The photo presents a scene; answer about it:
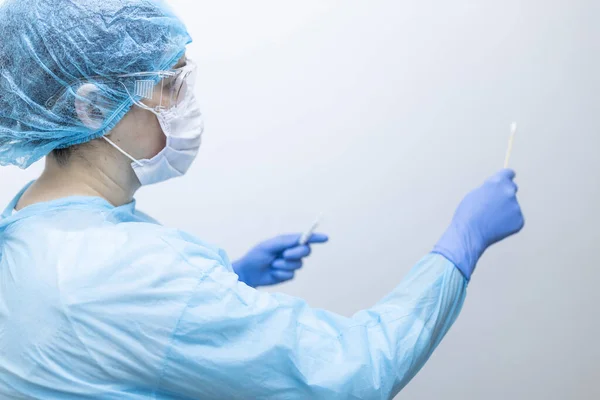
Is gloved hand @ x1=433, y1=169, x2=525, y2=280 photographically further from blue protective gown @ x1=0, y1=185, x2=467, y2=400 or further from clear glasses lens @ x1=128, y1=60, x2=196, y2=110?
clear glasses lens @ x1=128, y1=60, x2=196, y2=110

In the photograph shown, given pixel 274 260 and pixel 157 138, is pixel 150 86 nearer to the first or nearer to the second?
pixel 157 138

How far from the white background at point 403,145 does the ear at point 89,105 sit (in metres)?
0.77

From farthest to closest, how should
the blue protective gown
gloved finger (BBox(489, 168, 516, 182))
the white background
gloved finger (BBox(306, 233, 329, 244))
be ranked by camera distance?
the white background
gloved finger (BBox(306, 233, 329, 244))
gloved finger (BBox(489, 168, 516, 182))
the blue protective gown

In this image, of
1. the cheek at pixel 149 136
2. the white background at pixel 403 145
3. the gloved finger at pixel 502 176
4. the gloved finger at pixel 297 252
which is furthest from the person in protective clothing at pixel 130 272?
the white background at pixel 403 145

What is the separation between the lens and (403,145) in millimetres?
1873

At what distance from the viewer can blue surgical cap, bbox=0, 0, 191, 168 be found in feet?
3.22

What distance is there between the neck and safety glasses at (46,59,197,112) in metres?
0.11

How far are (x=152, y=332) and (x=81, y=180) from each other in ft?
1.01

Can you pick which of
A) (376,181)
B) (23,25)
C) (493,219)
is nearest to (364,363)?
(493,219)

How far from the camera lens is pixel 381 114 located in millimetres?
1859

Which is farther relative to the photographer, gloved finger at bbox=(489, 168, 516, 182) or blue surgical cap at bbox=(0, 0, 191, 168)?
gloved finger at bbox=(489, 168, 516, 182)

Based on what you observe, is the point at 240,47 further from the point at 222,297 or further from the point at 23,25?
the point at 222,297

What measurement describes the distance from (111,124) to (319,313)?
0.44 meters

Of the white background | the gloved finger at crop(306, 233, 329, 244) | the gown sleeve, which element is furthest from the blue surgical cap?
the white background
